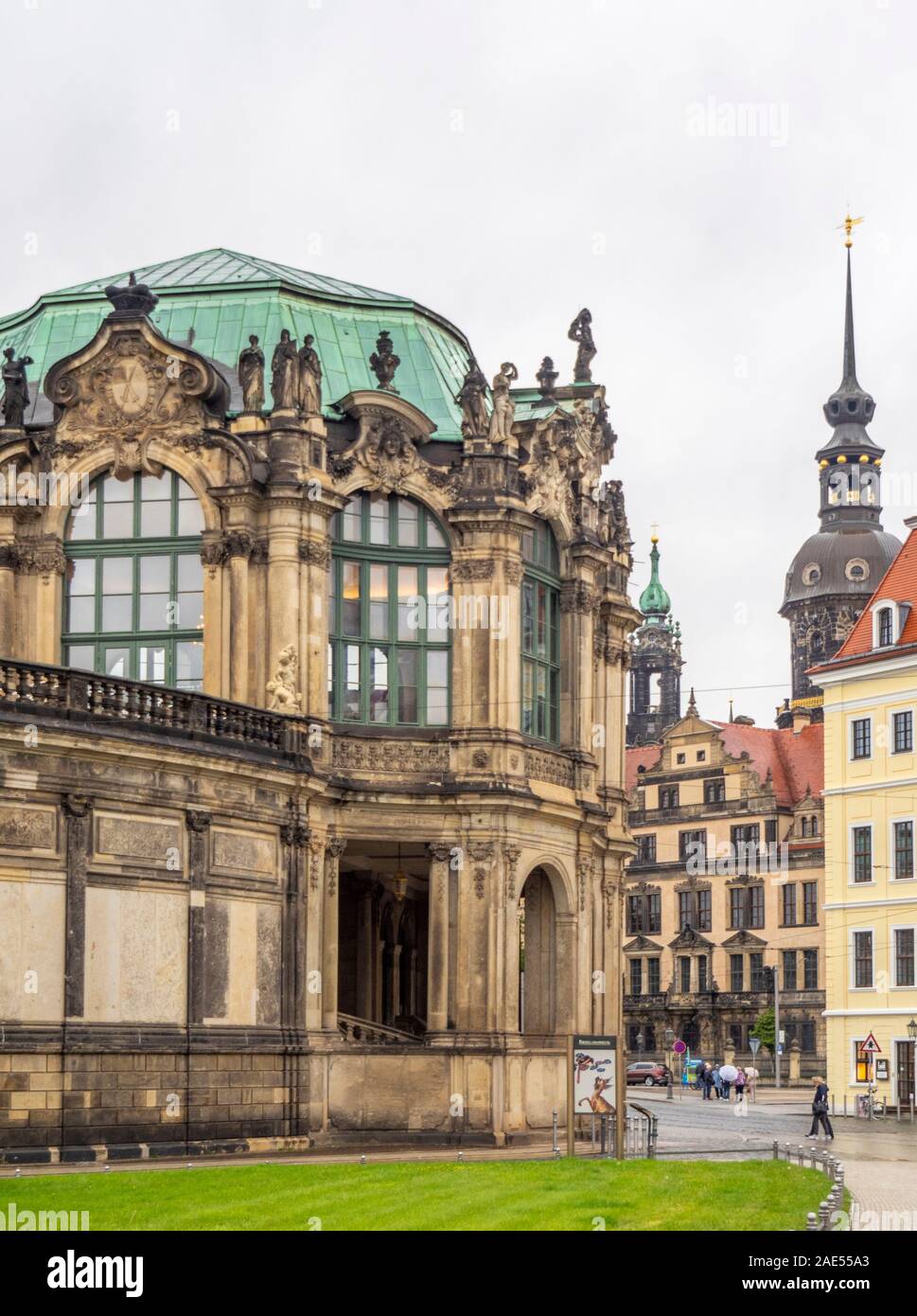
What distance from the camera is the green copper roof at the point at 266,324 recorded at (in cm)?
4994

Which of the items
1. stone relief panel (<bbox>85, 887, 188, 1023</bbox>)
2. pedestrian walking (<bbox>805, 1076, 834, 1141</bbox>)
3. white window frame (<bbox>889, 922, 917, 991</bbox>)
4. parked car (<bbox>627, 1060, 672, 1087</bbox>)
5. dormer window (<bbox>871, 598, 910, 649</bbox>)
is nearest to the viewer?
stone relief panel (<bbox>85, 887, 188, 1023</bbox>)

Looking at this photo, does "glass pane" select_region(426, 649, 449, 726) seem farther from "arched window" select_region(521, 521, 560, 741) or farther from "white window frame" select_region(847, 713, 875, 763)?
"white window frame" select_region(847, 713, 875, 763)

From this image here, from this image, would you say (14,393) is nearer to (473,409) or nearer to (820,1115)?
(473,409)

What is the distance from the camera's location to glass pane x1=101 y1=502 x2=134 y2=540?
47219mm

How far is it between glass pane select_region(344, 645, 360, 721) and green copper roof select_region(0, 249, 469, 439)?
521 cm

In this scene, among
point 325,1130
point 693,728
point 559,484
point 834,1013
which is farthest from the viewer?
point 693,728

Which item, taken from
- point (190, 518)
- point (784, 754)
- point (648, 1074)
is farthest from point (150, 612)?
point (784, 754)

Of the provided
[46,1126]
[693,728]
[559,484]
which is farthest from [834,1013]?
[693,728]

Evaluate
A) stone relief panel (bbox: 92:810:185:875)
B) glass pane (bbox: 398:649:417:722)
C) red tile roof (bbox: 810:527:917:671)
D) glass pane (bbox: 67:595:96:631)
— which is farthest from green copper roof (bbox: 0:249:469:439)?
red tile roof (bbox: 810:527:917:671)

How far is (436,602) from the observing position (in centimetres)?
4834

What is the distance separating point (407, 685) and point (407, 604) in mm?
1736

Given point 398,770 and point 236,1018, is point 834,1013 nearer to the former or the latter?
point 398,770
